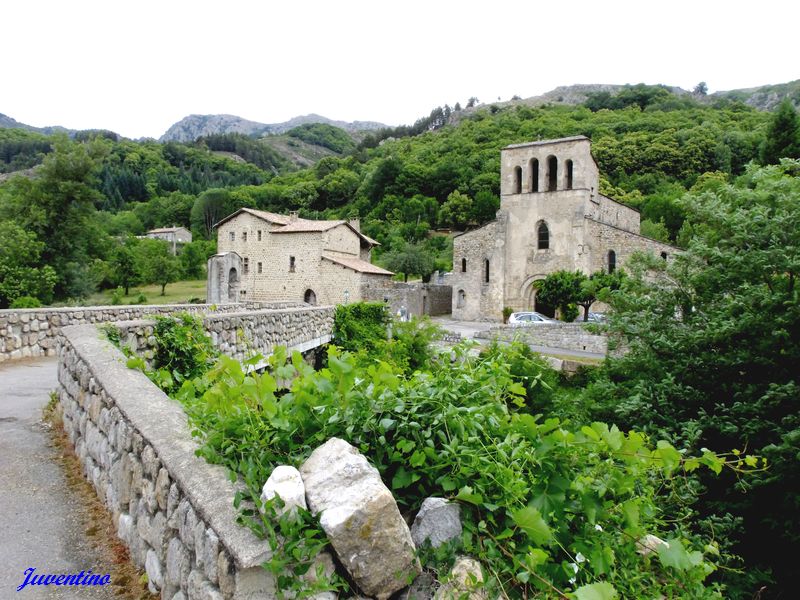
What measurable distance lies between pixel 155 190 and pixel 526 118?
78.8m

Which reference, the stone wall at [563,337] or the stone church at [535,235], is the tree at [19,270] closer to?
the stone wall at [563,337]

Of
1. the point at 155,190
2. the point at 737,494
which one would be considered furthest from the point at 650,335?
the point at 155,190

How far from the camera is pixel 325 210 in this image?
91.2m

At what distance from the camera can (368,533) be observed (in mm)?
2176

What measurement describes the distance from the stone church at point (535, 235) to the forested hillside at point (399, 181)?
8636 mm

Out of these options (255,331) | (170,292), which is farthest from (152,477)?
(170,292)

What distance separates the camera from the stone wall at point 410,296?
38.6 meters

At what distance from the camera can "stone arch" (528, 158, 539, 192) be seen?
40031 millimetres

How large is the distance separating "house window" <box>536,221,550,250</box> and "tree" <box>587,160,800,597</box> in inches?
1036

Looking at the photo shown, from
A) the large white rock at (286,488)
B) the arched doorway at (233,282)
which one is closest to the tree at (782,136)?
the arched doorway at (233,282)

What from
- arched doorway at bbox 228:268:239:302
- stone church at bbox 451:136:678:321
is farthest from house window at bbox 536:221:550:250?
arched doorway at bbox 228:268:239:302

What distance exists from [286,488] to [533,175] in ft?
134

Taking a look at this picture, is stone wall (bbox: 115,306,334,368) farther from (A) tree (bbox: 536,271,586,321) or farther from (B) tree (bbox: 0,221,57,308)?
(A) tree (bbox: 536,271,586,321)

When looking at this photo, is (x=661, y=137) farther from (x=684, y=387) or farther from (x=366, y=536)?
(x=366, y=536)
